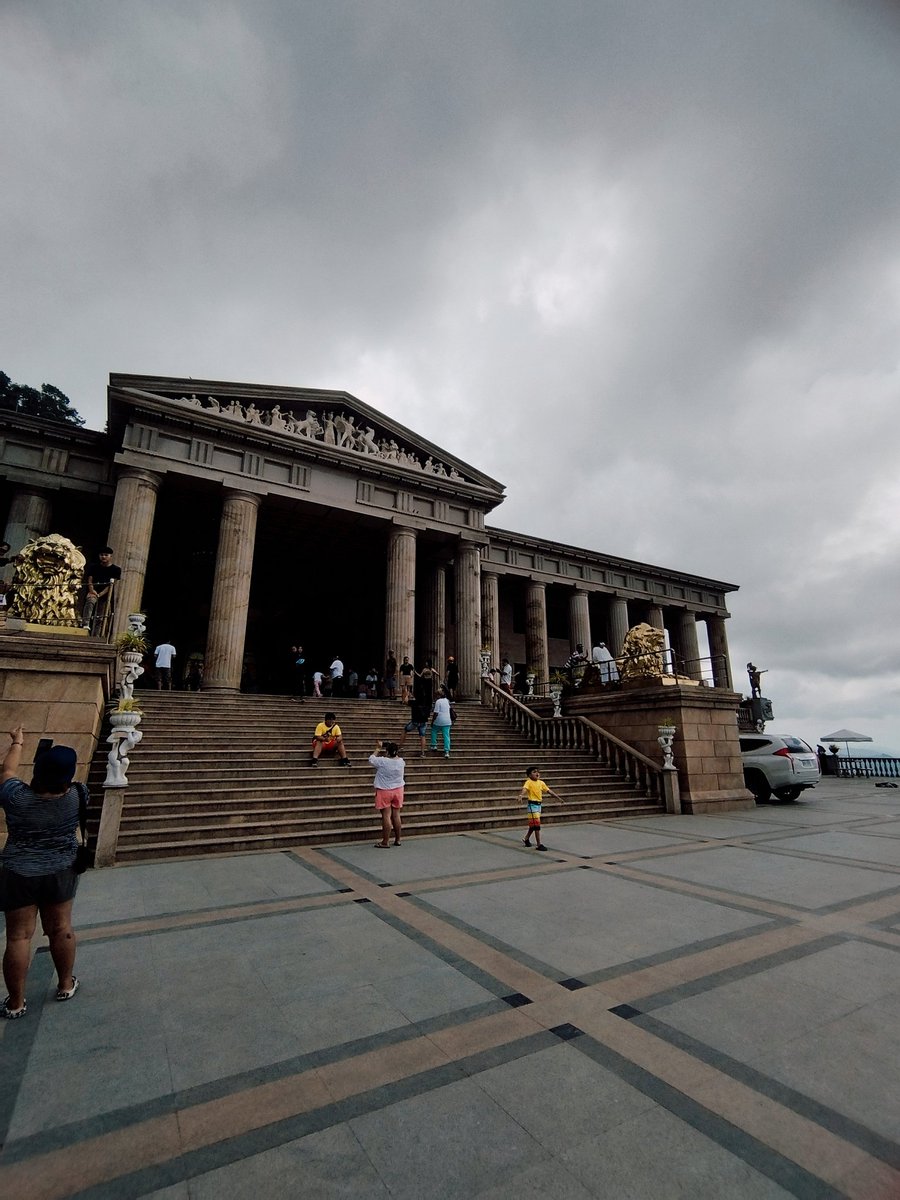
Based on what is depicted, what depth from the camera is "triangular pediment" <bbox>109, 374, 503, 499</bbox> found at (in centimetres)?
2066

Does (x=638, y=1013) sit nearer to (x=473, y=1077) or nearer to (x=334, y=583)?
(x=473, y=1077)

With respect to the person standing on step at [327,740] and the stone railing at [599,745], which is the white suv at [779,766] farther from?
the person standing on step at [327,740]

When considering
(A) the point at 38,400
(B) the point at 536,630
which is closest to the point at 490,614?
(B) the point at 536,630

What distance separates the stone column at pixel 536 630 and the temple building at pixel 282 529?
5.2 inches

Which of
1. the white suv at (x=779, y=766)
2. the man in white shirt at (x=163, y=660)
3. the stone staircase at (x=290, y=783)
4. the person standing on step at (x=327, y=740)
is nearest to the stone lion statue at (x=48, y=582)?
the stone staircase at (x=290, y=783)

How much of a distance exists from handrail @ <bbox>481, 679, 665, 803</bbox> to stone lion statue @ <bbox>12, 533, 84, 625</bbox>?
39.9 feet

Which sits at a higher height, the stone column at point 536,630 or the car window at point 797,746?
the stone column at point 536,630

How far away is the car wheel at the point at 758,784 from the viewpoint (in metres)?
15.3

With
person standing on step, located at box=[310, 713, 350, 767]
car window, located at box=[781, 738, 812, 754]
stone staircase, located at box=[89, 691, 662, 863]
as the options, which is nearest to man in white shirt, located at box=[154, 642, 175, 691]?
stone staircase, located at box=[89, 691, 662, 863]

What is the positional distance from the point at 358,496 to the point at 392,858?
18.0 meters

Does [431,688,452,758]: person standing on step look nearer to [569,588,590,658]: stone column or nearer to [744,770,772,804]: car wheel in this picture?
[744,770,772,804]: car wheel

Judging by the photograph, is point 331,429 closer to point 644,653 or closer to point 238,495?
point 238,495

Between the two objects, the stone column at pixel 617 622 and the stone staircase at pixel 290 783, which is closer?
the stone staircase at pixel 290 783

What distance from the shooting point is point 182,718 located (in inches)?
533
